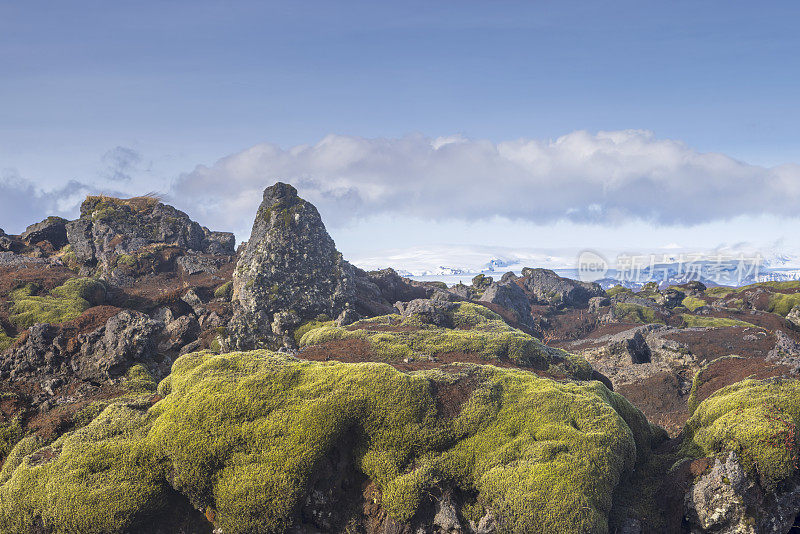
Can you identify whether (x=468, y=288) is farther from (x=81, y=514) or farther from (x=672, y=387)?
(x=81, y=514)

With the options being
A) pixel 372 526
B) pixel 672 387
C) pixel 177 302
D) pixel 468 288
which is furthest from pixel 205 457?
pixel 468 288

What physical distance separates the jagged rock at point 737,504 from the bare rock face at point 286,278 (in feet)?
70.0

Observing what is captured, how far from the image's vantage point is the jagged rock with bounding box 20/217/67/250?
6800cm

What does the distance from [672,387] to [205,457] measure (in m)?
30.5

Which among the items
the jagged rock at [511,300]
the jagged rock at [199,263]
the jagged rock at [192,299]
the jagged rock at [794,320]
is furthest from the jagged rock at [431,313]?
the jagged rock at [794,320]

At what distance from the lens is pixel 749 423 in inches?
587

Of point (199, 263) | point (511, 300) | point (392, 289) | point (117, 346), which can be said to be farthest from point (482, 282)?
point (117, 346)

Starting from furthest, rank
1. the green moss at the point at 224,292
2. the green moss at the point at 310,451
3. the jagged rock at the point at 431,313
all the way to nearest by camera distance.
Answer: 1. the green moss at the point at 224,292
2. the jagged rock at the point at 431,313
3. the green moss at the point at 310,451

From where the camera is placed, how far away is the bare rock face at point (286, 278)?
31.5m

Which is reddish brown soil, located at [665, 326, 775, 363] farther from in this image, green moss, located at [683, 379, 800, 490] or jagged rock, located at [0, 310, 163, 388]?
jagged rock, located at [0, 310, 163, 388]

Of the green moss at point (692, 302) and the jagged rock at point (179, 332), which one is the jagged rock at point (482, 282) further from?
the jagged rock at point (179, 332)

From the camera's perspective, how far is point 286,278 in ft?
114

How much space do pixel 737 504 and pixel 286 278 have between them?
27.9 meters

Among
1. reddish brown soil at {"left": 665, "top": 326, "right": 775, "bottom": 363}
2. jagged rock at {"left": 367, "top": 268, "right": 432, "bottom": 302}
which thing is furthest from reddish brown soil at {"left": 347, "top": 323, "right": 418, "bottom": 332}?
reddish brown soil at {"left": 665, "top": 326, "right": 775, "bottom": 363}
